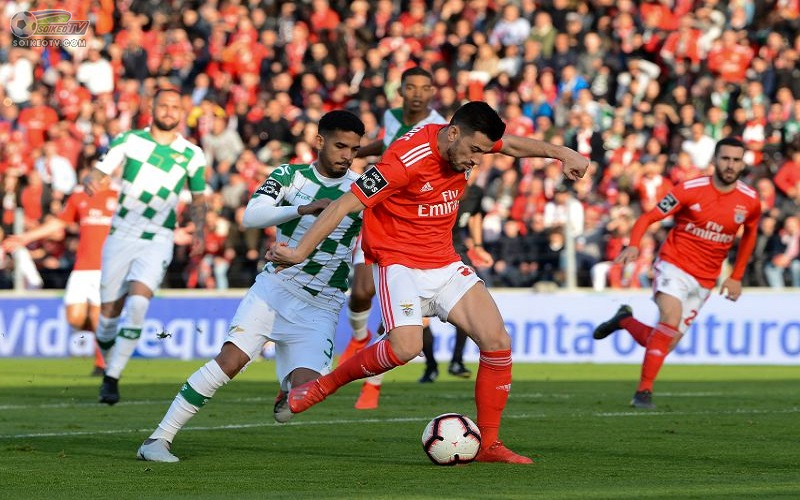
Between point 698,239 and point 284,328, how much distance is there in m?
5.74

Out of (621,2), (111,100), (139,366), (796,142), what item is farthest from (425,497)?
(111,100)

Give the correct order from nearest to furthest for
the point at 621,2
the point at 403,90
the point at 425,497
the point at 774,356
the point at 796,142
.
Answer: the point at 425,497, the point at 403,90, the point at 774,356, the point at 796,142, the point at 621,2

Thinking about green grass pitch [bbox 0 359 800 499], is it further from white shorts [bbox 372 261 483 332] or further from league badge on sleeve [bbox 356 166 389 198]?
league badge on sleeve [bbox 356 166 389 198]

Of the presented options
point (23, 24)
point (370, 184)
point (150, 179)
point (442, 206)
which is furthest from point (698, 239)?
point (23, 24)

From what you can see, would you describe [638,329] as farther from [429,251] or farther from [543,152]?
[429,251]

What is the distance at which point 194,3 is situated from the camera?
96.4ft

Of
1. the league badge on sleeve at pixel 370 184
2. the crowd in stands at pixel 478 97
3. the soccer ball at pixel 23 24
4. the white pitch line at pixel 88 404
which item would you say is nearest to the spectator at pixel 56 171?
the crowd in stands at pixel 478 97

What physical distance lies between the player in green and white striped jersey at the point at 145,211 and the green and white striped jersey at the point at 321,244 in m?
3.89

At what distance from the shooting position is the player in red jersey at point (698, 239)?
13211 millimetres

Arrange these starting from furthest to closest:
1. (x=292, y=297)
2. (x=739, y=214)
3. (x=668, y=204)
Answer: (x=739, y=214), (x=668, y=204), (x=292, y=297)

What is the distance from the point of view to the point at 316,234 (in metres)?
8.05

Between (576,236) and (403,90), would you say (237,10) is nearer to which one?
(576,236)

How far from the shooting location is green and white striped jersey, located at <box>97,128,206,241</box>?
13031 mm

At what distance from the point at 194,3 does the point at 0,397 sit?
16.5m
